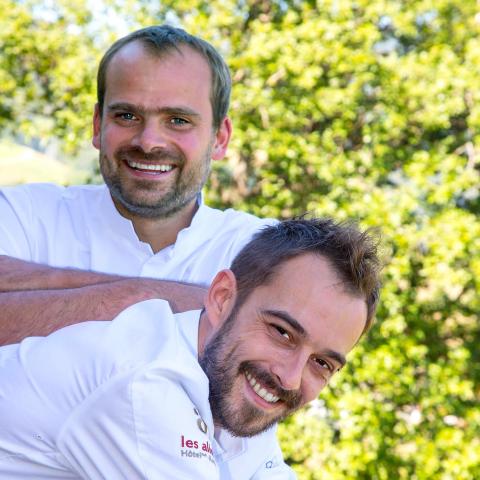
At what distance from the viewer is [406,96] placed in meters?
6.05

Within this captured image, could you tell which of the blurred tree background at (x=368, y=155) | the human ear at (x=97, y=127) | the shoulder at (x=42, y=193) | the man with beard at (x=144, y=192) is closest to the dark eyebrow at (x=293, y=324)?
the man with beard at (x=144, y=192)

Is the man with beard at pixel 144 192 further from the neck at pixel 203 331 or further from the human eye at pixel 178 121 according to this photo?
the neck at pixel 203 331

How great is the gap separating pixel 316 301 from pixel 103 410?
0.57 metres

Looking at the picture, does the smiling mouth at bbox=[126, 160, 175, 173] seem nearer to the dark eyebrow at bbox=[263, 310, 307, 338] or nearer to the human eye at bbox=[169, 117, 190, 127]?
the human eye at bbox=[169, 117, 190, 127]

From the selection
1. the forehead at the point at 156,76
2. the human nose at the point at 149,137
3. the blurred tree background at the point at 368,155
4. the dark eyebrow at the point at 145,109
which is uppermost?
the forehead at the point at 156,76

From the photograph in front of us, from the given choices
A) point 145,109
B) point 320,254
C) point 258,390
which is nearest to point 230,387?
point 258,390

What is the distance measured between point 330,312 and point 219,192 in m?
4.32

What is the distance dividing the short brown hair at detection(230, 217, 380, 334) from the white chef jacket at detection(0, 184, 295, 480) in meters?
0.51

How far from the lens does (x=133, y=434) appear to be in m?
1.63

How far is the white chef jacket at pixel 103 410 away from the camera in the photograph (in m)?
1.63

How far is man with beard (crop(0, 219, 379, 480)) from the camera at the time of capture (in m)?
1.64

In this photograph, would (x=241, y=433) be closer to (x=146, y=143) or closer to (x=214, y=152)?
(x=146, y=143)

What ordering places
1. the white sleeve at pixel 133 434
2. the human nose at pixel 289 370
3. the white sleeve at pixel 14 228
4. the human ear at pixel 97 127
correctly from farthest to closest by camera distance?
the human ear at pixel 97 127
the white sleeve at pixel 14 228
the human nose at pixel 289 370
the white sleeve at pixel 133 434

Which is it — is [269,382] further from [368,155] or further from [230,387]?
[368,155]
